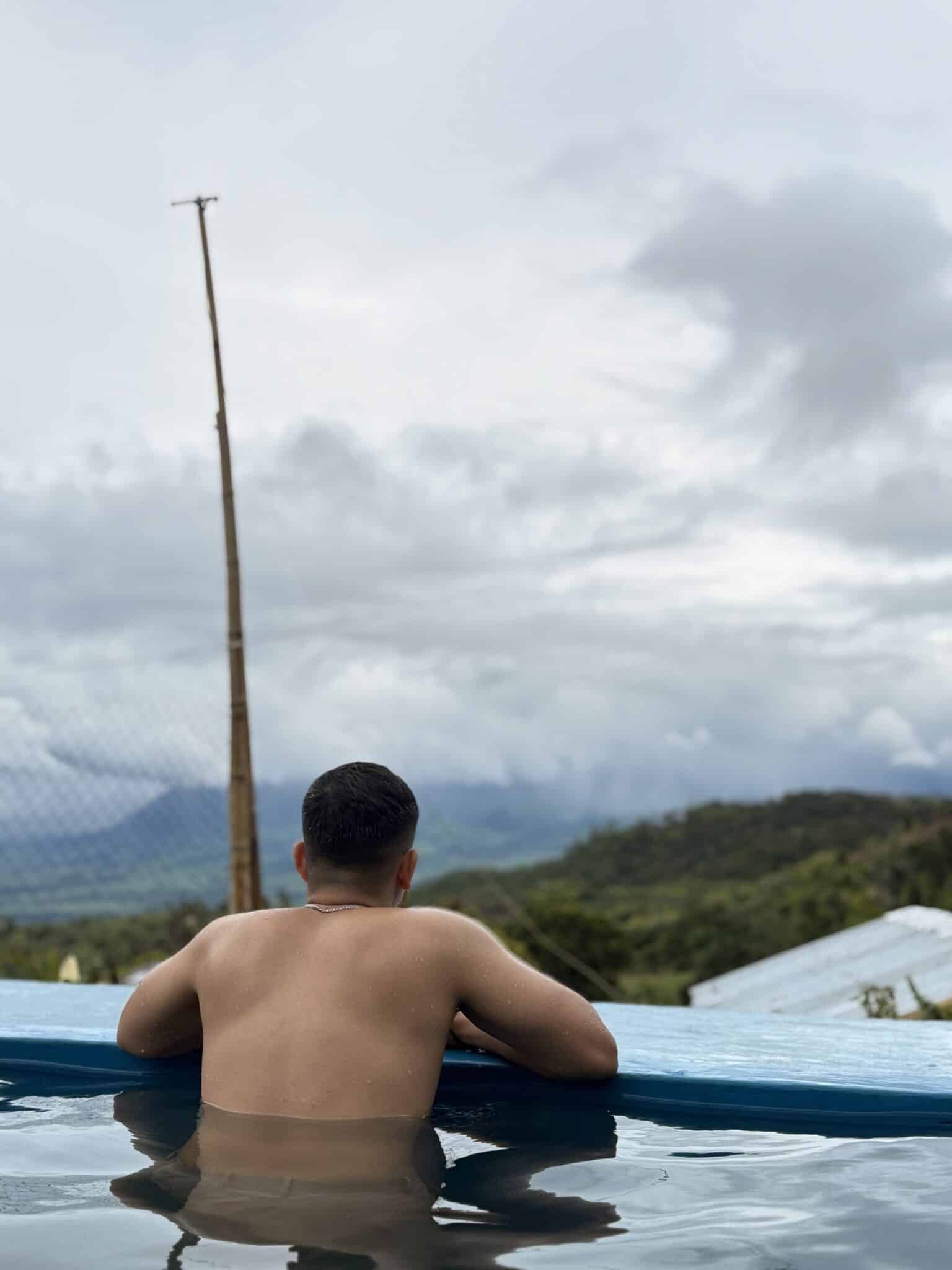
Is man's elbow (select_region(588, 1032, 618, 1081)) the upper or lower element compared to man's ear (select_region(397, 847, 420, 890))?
lower

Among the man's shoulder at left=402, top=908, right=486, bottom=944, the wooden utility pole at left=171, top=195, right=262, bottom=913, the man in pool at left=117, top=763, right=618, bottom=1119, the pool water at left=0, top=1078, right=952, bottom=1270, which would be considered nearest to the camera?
the pool water at left=0, top=1078, right=952, bottom=1270

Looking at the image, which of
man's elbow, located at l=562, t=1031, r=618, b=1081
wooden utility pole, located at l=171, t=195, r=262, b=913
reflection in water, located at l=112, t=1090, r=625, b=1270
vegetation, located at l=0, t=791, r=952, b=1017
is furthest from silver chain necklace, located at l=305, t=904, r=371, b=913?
vegetation, located at l=0, t=791, r=952, b=1017

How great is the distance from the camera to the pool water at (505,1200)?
6.52 feet

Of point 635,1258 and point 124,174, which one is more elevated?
point 124,174

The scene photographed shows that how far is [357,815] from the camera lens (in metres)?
2.37

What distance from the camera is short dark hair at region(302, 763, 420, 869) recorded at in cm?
238

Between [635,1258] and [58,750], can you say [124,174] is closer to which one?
[58,750]

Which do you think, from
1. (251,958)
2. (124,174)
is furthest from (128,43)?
(251,958)

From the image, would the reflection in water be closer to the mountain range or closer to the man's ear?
the man's ear

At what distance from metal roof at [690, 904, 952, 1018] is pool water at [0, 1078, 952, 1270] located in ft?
10.4

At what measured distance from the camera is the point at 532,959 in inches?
832

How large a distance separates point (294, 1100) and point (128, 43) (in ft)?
22.1

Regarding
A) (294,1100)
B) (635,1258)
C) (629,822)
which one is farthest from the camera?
(629,822)

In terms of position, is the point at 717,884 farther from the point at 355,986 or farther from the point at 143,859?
the point at 355,986
